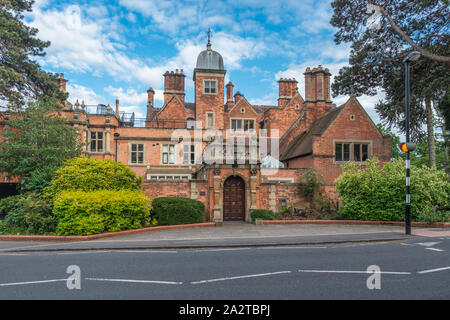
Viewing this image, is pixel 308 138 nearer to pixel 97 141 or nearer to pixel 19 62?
pixel 97 141

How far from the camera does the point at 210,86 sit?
32.5 metres

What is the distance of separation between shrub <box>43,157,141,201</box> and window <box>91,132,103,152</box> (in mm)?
13522

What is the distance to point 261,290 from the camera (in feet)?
18.4

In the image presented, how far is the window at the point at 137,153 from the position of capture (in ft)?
96.5

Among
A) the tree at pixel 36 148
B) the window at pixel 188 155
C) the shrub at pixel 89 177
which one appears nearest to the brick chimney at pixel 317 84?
the window at pixel 188 155

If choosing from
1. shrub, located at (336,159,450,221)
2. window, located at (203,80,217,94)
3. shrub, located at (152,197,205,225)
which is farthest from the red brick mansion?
shrub, located at (336,159,450,221)

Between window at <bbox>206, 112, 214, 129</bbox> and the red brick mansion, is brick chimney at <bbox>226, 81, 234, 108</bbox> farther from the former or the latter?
window at <bbox>206, 112, 214, 129</bbox>

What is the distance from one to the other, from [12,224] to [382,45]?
2429 cm

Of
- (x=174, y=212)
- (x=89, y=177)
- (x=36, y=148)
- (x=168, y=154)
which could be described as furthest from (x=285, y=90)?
(x=36, y=148)

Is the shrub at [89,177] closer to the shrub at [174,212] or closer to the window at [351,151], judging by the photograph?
the shrub at [174,212]

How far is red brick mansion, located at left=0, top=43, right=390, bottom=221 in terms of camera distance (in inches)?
734
